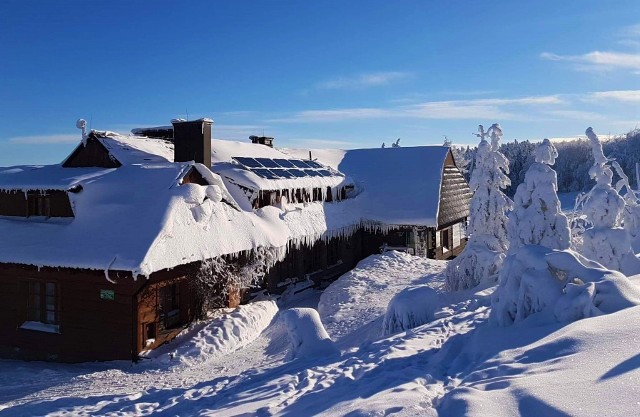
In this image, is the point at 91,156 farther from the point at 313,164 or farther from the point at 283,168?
the point at 313,164

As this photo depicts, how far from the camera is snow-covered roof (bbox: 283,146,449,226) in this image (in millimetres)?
26031

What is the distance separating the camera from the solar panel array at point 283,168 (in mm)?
21359

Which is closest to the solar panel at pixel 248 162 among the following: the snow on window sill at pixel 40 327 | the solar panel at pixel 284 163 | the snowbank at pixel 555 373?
the solar panel at pixel 284 163

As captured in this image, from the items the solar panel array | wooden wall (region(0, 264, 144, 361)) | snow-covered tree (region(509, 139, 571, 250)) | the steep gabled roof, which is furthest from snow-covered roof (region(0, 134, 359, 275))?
the steep gabled roof

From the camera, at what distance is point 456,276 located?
17.2 metres

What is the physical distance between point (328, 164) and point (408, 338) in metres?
20.7

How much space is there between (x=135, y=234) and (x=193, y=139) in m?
5.54

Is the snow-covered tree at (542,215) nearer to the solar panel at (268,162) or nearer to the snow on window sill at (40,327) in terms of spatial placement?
the solar panel at (268,162)

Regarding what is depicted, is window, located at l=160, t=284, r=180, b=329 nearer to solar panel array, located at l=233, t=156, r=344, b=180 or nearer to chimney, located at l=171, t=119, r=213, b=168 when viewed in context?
chimney, located at l=171, t=119, r=213, b=168

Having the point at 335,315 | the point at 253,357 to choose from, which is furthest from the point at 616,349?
the point at 335,315

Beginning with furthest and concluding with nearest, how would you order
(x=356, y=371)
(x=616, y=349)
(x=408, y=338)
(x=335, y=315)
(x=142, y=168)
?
(x=142, y=168), (x=335, y=315), (x=408, y=338), (x=356, y=371), (x=616, y=349)

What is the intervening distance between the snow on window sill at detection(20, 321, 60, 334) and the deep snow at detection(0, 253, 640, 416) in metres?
1.98

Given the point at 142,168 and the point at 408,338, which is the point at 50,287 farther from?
the point at 408,338

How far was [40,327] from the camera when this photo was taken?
14.8 m
